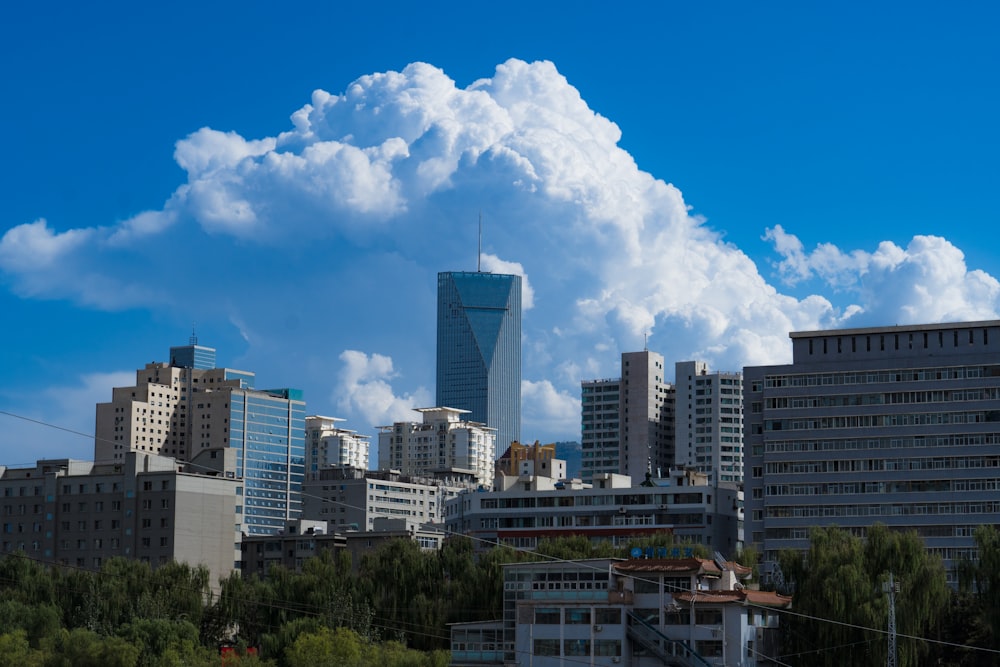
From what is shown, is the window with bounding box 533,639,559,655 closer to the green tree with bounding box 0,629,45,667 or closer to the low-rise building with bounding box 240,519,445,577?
the green tree with bounding box 0,629,45,667

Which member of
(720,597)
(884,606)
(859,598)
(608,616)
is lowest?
(608,616)

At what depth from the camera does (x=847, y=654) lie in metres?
92.2

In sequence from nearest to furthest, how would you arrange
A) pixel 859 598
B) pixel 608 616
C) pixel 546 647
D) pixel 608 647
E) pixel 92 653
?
pixel 608 647 → pixel 608 616 → pixel 546 647 → pixel 859 598 → pixel 92 653

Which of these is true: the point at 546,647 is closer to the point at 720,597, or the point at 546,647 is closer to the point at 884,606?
the point at 720,597

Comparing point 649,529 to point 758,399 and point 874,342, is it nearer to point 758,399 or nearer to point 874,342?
point 758,399

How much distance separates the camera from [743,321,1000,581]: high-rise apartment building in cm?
13600

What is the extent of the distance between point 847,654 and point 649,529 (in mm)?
61208

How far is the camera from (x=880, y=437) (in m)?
140

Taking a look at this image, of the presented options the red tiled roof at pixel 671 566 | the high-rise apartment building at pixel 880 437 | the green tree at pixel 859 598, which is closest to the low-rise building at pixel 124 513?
the high-rise apartment building at pixel 880 437

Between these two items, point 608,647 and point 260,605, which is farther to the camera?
point 260,605

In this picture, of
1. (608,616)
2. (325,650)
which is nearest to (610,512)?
(325,650)

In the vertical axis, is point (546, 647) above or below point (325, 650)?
above

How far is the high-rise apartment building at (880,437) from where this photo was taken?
13600 cm

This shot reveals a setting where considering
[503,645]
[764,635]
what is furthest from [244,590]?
[764,635]
